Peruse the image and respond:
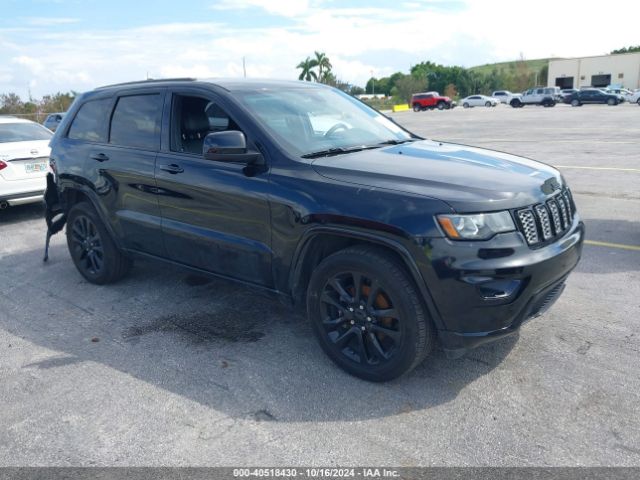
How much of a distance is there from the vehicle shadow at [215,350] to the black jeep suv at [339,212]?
0.24 meters

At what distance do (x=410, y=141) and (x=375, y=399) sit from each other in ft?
7.19

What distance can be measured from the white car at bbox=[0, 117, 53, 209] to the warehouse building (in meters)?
94.0

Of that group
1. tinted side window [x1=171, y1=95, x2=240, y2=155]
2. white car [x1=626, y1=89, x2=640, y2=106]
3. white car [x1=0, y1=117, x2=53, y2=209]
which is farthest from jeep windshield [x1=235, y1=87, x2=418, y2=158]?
white car [x1=626, y1=89, x2=640, y2=106]

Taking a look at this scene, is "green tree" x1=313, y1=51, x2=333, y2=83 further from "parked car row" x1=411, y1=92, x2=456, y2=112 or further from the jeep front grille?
the jeep front grille

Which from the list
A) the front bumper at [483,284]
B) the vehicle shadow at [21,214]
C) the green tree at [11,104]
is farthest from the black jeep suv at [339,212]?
the green tree at [11,104]

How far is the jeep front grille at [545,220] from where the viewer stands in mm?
3197

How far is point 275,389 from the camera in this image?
11.6ft

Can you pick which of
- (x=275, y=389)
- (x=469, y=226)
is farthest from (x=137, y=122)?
(x=469, y=226)

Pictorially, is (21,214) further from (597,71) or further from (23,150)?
(597,71)

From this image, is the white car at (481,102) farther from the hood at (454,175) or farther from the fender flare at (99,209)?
the hood at (454,175)

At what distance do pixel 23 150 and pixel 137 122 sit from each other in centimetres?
484

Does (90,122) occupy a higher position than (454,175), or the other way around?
(90,122)

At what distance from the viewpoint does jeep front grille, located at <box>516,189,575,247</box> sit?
3.20 metres

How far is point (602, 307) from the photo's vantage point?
454 cm
